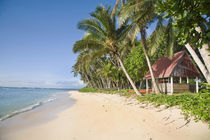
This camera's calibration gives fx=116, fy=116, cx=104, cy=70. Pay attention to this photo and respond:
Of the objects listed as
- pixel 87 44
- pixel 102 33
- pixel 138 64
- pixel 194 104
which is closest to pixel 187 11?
pixel 194 104

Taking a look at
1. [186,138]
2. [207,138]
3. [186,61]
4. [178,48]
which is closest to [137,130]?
[186,138]

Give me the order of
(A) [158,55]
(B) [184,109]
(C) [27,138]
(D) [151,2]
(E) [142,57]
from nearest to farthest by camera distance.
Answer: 1. (C) [27,138]
2. (B) [184,109]
3. (D) [151,2]
4. (E) [142,57]
5. (A) [158,55]

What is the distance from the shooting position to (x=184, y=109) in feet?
12.6

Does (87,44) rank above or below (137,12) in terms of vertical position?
below

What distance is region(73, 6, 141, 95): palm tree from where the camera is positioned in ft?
29.1

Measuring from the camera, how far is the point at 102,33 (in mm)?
9156

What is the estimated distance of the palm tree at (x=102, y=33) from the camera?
8.86 meters

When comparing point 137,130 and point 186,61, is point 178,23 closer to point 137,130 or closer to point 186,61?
point 137,130

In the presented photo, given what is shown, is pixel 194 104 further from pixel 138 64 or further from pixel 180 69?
pixel 138 64

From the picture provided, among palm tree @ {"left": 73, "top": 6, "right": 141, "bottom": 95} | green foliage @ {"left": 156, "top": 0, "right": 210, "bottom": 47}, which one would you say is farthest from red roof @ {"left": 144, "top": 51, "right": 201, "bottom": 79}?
green foliage @ {"left": 156, "top": 0, "right": 210, "bottom": 47}

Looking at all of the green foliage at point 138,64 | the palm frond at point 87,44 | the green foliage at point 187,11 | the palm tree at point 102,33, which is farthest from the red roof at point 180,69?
the green foliage at point 187,11

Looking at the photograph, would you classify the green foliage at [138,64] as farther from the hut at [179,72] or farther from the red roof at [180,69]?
the red roof at [180,69]

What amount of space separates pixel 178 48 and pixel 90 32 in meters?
16.8

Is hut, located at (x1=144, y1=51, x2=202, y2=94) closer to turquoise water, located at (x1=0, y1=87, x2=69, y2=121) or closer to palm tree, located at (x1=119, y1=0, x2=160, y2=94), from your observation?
palm tree, located at (x1=119, y1=0, x2=160, y2=94)
